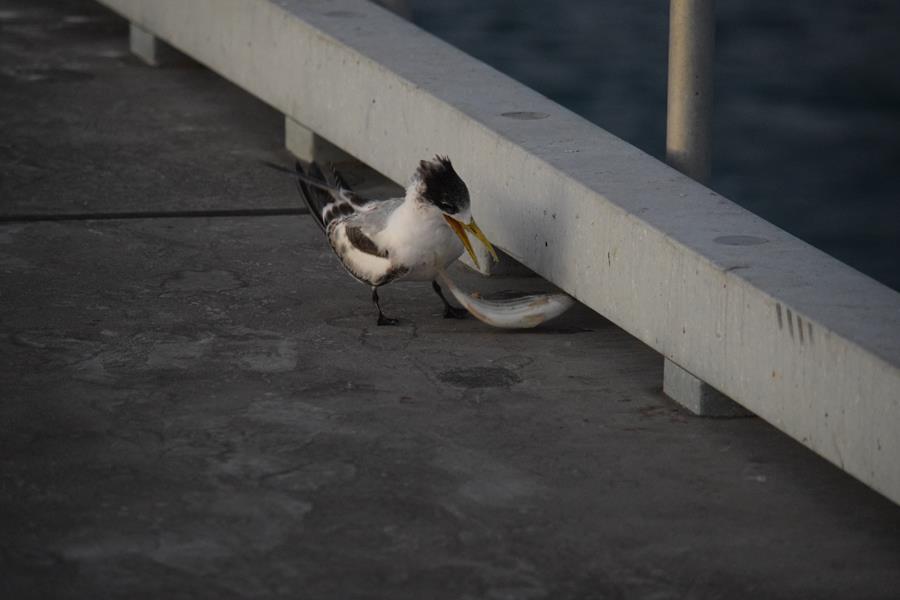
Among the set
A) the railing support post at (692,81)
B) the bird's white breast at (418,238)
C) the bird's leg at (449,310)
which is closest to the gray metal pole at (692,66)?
the railing support post at (692,81)

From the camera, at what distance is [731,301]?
5570 mm

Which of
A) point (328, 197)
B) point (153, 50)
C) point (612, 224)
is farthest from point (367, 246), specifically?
point (153, 50)

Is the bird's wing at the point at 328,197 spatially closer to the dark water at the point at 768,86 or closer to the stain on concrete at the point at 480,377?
the stain on concrete at the point at 480,377

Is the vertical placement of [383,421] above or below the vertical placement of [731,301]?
below

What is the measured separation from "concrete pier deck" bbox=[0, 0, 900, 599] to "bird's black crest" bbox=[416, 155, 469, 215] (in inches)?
18.4

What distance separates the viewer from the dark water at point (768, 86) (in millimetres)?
17656

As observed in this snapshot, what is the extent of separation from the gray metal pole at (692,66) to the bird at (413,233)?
76cm

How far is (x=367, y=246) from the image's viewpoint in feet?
21.5

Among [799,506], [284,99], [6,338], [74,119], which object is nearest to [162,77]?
[74,119]

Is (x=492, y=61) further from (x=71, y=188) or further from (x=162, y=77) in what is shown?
(x=71, y=188)

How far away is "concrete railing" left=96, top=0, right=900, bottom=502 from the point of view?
516 cm

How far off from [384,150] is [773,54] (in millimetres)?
14368

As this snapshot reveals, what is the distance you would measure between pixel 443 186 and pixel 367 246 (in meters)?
0.40

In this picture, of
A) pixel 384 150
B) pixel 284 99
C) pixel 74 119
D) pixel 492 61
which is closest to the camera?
pixel 384 150
